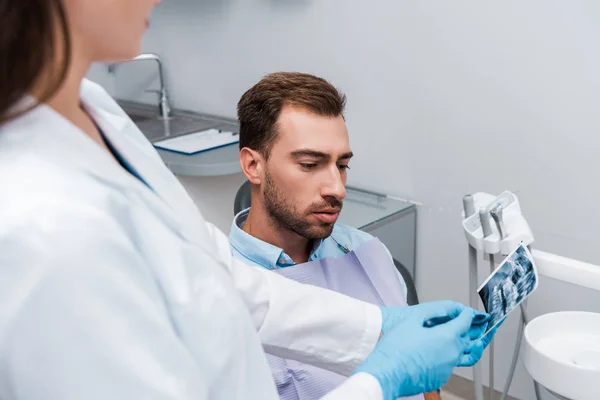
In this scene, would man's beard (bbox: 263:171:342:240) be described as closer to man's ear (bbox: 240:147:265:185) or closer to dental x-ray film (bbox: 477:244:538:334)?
man's ear (bbox: 240:147:265:185)

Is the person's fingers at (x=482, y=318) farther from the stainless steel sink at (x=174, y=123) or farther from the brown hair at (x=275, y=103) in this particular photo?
the stainless steel sink at (x=174, y=123)

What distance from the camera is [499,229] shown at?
1.46 m

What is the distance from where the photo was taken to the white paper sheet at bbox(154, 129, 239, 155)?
2.64m

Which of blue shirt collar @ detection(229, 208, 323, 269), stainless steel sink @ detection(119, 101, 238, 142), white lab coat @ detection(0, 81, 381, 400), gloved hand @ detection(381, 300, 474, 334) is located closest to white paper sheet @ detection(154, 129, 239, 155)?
stainless steel sink @ detection(119, 101, 238, 142)

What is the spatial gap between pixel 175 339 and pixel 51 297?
0.41ft

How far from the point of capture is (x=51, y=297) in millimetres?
563

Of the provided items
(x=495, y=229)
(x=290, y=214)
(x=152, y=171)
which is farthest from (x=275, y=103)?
(x=152, y=171)

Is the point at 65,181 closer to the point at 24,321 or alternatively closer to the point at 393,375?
the point at 24,321

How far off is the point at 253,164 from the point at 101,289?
3.67 feet

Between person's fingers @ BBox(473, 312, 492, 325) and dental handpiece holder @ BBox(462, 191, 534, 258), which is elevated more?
dental handpiece holder @ BBox(462, 191, 534, 258)

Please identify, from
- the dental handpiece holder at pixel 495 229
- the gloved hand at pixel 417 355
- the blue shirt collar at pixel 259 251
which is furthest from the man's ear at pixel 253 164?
the gloved hand at pixel 417 355

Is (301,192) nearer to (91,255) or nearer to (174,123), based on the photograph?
(91,255)

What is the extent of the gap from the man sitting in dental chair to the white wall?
0.61 m

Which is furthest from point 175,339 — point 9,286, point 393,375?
point 393,375
